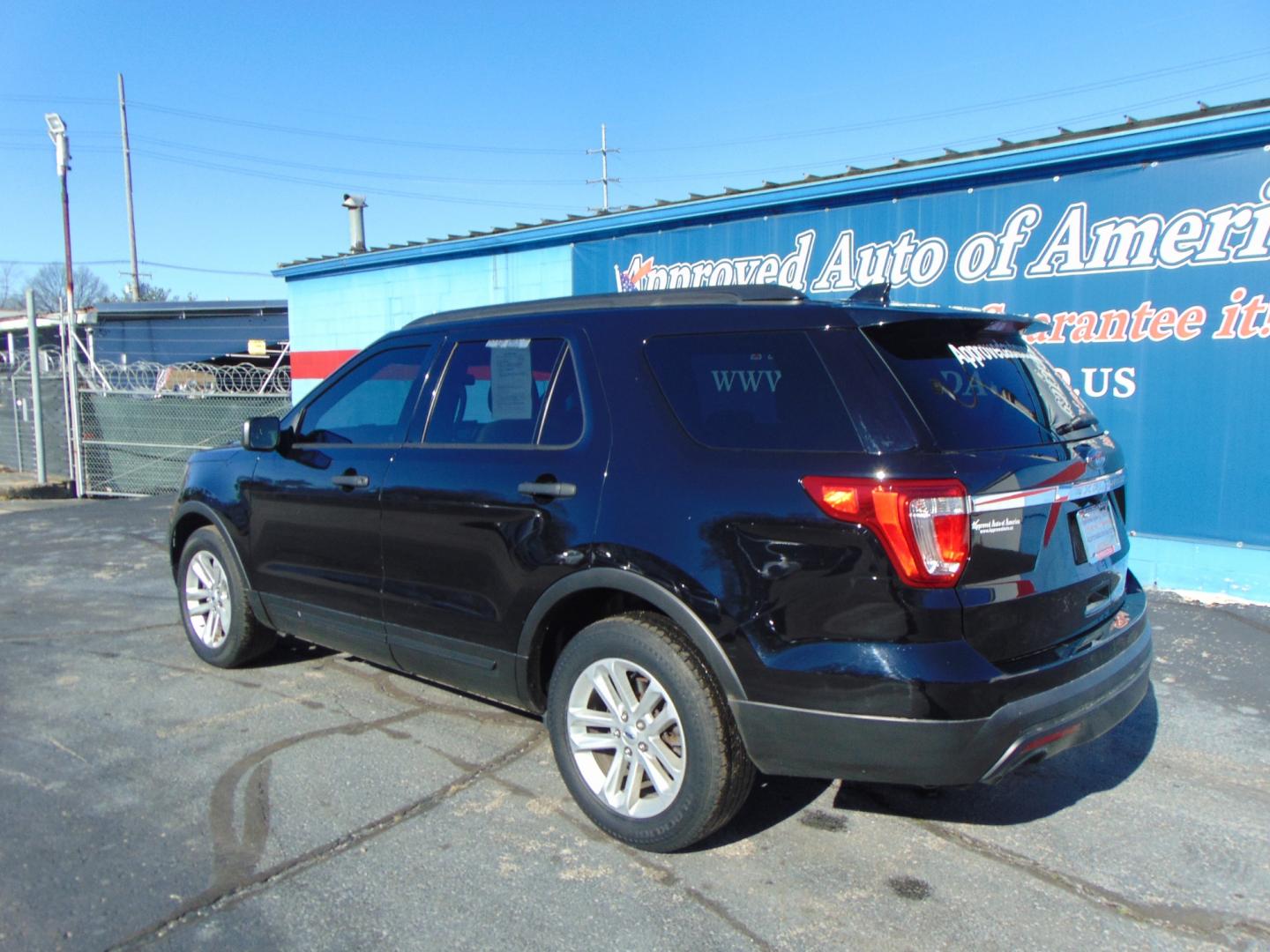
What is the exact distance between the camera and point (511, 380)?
384 centimetres

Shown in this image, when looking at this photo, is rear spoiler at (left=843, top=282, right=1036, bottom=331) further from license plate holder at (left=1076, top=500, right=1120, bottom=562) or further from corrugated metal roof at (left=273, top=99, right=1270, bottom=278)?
corrugated metal roof at (left=273, top=99, right=1270, bottom=278)

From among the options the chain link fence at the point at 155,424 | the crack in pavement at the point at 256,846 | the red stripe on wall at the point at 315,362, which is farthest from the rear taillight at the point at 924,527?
the chain link fence at the point at 155,424

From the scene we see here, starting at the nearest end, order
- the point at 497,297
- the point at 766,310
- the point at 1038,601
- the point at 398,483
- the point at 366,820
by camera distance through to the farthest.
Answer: the point at 1038,601
the point at 766,310
the point at 366,820
the point at 398,483
the point at 497,297

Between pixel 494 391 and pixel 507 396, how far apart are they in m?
0.08

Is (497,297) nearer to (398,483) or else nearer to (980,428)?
(398,483)

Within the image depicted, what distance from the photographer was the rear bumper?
8.77 ft

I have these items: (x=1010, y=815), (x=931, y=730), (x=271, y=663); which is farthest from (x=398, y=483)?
(x=1010, y=815)

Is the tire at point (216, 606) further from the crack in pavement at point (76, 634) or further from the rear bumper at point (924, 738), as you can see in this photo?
the rear bumper at point (924, 738)

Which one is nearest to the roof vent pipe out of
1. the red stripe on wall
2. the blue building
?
the red stripe on wall

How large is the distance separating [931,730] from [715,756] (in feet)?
2.24

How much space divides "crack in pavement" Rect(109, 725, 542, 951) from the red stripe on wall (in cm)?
990

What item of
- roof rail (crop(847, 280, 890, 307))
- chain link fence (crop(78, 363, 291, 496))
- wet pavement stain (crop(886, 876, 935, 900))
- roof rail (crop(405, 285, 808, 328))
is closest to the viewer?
wet pavement stain (crop(886, 876, 935, 900))

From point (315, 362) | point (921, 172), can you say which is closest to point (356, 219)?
point (315, 362)

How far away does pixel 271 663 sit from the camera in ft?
17.6
